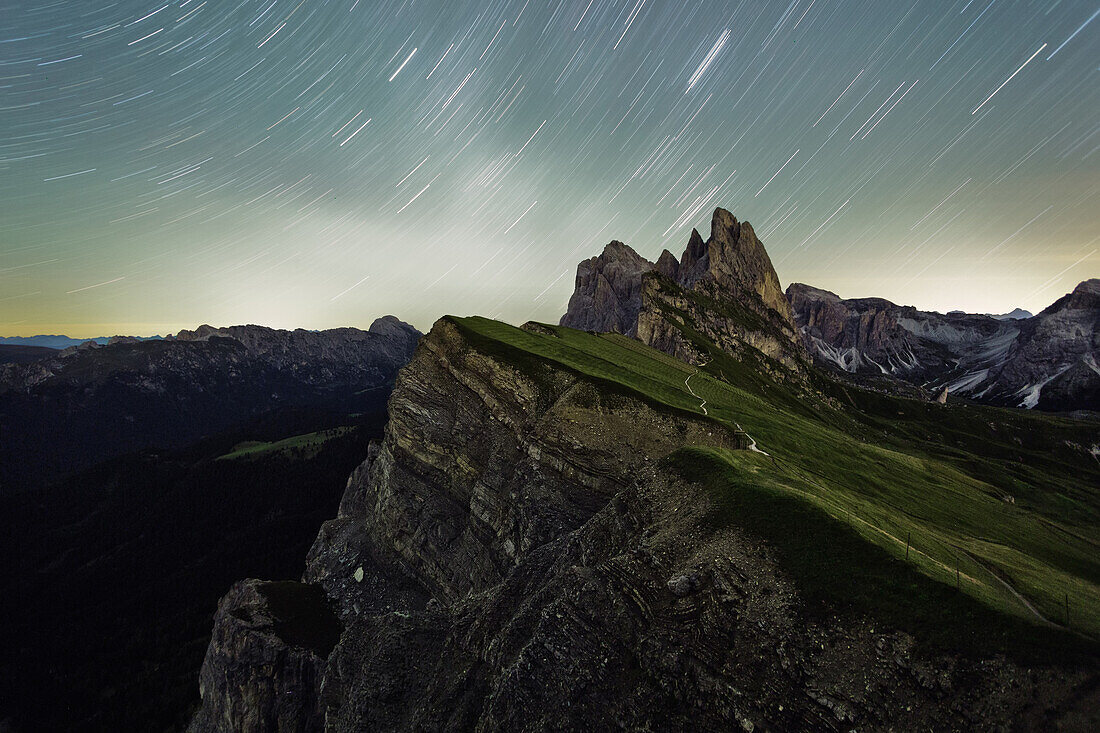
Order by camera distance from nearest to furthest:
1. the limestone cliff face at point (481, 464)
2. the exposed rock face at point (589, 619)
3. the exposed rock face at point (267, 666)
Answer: the exposed rock face at point (589, 619)
the limestone cliff face at point (481, 464)
the exposed rock face at point (267, 666)

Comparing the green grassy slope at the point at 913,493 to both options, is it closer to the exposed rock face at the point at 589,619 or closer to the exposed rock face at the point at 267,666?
the exposed rock face at the point at 589,619

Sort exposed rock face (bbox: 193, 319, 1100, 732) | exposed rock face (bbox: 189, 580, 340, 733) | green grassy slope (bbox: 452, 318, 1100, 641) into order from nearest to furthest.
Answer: exposed rock face (bbox: 193, 319, 1100, 732) < green grassy slope (bbox: 452, 318, 1100, 641) < exposed rock face (bbox: 189, 580, 340, 733)

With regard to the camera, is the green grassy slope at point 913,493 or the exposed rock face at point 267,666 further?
the exposed rock face at point 267,666

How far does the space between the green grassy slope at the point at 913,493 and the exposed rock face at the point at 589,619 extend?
242 cm

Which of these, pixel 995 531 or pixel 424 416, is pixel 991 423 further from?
pixel 424 416

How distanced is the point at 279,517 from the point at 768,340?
702ft

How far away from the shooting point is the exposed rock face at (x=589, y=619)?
12.8 m

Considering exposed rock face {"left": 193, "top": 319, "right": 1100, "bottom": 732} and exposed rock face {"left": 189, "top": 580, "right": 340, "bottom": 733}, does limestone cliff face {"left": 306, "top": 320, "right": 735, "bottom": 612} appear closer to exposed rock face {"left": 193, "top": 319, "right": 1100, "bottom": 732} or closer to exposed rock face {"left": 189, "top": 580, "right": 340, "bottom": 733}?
exposed rock face {"left": 193, "top": 319, "right": 1100, "bottom": 732}

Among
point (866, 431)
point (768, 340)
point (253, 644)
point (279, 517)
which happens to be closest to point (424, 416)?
point (253, 644)

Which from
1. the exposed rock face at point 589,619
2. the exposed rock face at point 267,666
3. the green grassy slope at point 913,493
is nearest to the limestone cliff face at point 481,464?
the exposed rock face at point 589,619

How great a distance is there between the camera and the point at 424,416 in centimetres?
5203

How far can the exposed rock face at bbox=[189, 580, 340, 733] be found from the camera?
36094 millimetres

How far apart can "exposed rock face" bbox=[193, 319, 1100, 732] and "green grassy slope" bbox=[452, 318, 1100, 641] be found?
2418 millimetres

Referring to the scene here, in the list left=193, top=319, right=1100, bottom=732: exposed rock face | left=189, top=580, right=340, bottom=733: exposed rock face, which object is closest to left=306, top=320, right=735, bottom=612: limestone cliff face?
left=193, top=319, right=1100, bottom=732: exposed rock face
